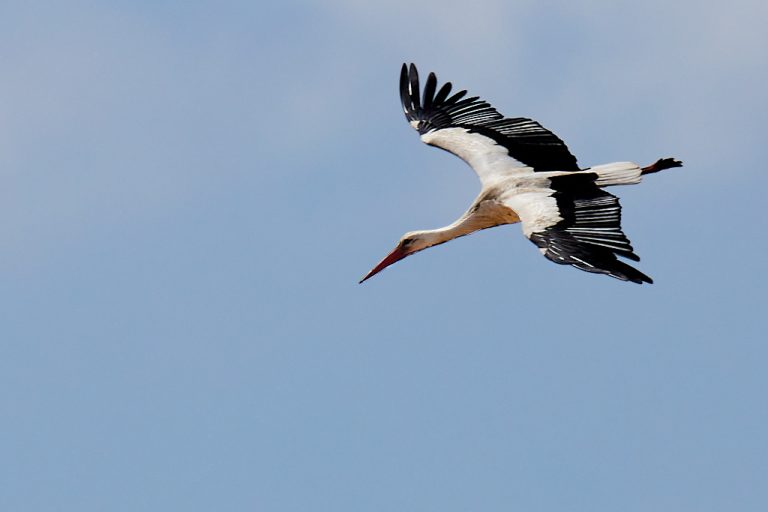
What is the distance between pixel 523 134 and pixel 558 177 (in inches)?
85.9

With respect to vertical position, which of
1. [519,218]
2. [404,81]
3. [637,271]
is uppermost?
[404,81]

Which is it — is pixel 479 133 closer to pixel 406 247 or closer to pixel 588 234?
pixel 406 247

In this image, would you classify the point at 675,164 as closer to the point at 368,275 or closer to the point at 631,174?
the point at 631,174

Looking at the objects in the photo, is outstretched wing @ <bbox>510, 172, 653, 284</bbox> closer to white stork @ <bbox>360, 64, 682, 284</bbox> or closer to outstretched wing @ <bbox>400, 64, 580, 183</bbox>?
white stork @ <bbox>360, 64, 682, 284</bbox>

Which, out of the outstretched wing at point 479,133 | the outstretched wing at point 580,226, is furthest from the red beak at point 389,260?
the outstretched wing at point 580,226

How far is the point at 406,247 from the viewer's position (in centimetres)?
2023

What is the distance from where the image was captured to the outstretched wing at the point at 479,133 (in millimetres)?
20125

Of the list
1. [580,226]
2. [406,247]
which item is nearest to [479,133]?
[406,247]

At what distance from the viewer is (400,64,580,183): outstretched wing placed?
20.1m

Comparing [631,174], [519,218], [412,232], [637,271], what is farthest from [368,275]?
[637,271]

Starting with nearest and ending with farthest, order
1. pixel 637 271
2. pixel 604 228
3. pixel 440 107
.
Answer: pixel 637 271 → pixel 604 228 → pixel 440 107

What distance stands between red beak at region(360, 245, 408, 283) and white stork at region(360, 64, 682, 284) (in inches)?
0.5

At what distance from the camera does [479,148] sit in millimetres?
20875

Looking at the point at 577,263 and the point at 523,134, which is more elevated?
the point at 523,134
